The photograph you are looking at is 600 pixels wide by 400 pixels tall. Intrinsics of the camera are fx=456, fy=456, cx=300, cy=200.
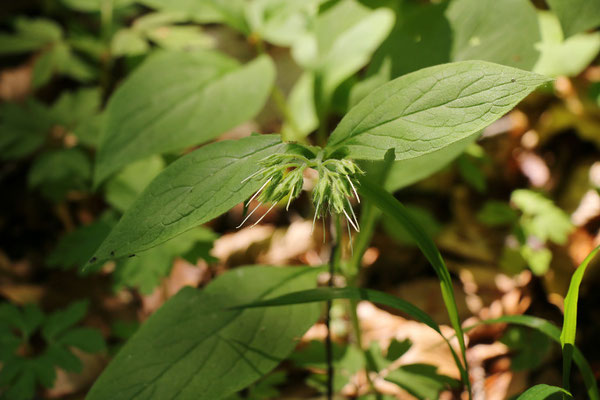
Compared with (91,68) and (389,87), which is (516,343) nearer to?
(389,87)

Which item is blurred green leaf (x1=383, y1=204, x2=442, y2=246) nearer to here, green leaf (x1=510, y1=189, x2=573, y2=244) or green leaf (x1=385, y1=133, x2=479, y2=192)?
green leaf (x1=510, y1=189, x2=573, y2=244)

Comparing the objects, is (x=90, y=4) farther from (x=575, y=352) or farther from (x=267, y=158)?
(x=575, y=352)

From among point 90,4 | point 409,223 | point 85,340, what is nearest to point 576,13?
point 409,223

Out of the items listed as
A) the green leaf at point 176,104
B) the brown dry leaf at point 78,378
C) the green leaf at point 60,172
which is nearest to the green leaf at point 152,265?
the green leaf at point 176,104

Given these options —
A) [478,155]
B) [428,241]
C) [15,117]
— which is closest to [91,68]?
[15,117]

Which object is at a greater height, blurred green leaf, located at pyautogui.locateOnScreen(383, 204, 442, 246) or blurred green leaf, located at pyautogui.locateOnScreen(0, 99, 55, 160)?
blurred green leaf, located at pyautogui.locateOnScreen(0, 99, 55, 160)

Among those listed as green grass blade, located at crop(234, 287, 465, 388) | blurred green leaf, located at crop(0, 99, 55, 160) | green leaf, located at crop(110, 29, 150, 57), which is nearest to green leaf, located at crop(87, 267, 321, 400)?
green grass blade, located at crop(234, 287, 465, 388)

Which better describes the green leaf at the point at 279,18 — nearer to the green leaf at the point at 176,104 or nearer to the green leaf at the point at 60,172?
the green leaf at the point at 176,104
